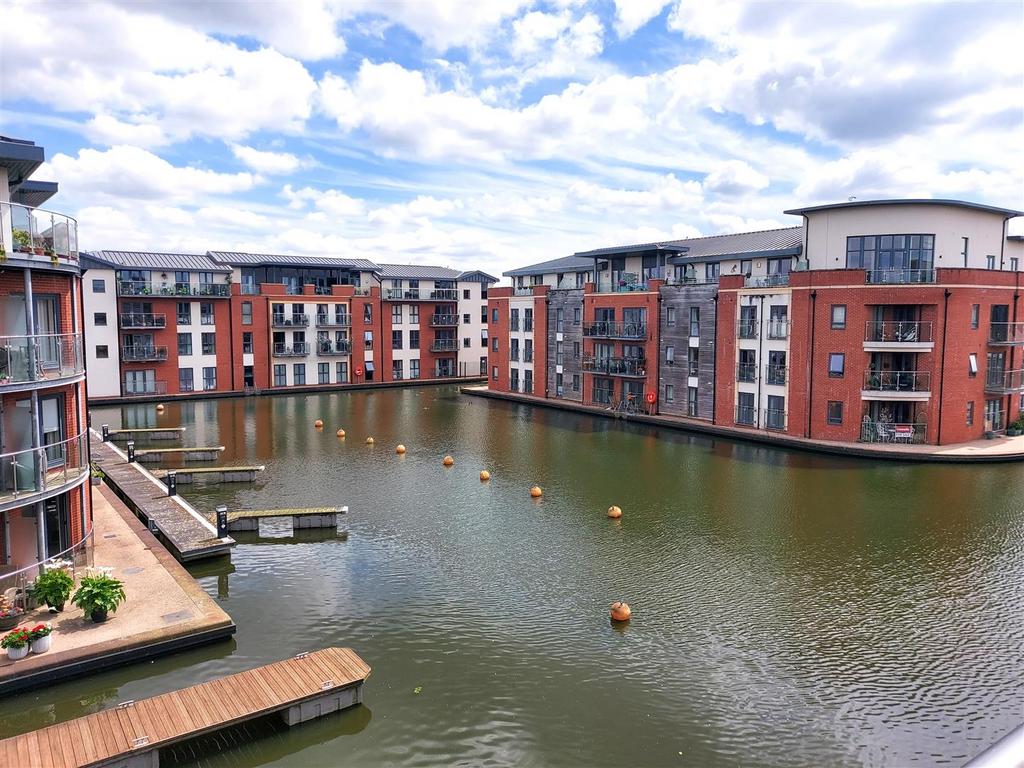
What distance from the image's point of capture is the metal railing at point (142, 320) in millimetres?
56094

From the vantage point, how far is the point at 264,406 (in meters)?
55.5

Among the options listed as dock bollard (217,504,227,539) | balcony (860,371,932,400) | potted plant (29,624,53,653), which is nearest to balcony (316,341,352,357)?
dock bollard (217,504,227,539)

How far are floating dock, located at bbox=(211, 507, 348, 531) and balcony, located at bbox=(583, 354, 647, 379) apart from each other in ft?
94.9

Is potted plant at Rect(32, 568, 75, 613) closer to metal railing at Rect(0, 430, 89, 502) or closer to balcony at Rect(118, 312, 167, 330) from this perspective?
metal railing at Rect(0, 430, 89, 502)

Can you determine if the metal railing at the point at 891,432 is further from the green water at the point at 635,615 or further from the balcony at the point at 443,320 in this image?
the balcony at the point at 443,320

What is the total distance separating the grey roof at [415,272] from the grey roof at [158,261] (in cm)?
1532

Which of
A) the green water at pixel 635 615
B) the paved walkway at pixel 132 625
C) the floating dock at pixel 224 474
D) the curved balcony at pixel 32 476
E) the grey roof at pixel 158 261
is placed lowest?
the green water at pixel 635 615

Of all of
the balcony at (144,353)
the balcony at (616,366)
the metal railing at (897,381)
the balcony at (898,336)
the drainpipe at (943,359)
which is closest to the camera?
the drainpipe at (943,359)

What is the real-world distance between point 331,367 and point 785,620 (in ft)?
178

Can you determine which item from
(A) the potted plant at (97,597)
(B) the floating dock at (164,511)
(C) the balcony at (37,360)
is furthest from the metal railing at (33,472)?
(B) the floating dock at (164,511)

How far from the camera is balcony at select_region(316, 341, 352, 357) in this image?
6506cm

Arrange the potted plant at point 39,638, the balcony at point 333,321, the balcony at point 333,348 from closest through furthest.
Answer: the potted plant at point 39,638 → the balcony at point 333,348 → the balcony at point 333,321

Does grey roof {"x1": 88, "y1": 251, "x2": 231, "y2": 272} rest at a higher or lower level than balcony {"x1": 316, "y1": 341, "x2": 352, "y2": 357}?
higher

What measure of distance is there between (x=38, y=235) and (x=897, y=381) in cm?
A: 3714
